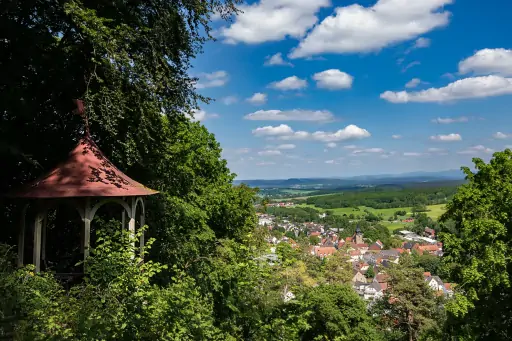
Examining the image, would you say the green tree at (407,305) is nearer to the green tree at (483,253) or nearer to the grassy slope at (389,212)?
the green tree at (483,253)

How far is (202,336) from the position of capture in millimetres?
5988

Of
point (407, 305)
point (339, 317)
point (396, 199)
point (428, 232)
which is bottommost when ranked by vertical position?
point (428, 232)

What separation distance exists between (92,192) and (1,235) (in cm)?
370

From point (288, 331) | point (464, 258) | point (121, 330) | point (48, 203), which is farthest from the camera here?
point (464, 258)

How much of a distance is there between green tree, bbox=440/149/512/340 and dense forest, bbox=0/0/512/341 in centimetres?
5

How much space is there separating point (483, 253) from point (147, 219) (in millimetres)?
12348

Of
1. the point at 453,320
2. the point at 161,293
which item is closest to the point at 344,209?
the point at 453,320

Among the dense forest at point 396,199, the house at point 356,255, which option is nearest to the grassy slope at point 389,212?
the dense forest at point 396,199

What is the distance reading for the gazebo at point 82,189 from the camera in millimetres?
7965

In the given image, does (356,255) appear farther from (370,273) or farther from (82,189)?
(82,189)

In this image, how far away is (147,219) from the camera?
12.8 m

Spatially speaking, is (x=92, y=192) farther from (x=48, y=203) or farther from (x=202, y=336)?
(x=202, y=336)

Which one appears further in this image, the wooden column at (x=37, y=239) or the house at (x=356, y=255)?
the house at (x=356, y=255)

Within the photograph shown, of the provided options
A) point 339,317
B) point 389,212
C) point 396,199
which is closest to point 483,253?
point 339,317
